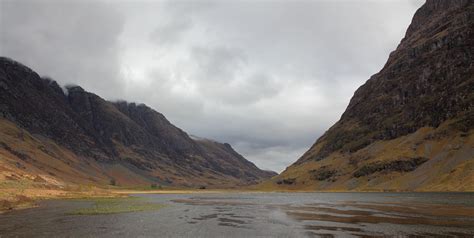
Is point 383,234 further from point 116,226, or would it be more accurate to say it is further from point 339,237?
point 116,226

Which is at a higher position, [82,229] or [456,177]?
[456,177]

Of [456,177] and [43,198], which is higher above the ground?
[456,177]

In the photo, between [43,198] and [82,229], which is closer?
[82,229]

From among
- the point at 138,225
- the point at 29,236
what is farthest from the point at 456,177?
the point at 29,236

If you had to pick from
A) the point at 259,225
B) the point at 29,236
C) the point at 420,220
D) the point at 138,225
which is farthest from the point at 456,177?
the point at 29,236

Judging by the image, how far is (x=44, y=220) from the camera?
55.4 m

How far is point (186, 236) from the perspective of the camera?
43.8 metres

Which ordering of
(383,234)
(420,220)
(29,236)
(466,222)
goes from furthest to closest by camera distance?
1. (420,220)
2. (466,222)
3. (383,234)
4. (29,236)

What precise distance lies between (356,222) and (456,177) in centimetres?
15796

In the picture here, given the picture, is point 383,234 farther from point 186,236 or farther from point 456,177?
point 456,177

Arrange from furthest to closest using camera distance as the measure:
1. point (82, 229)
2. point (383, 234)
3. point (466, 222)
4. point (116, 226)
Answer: point (466, 222)
point (116, 226)
point (82, 229)
point (383, 234)

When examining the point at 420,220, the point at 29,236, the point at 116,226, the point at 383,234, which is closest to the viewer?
the point at 29,236

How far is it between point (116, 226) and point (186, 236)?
12.2m

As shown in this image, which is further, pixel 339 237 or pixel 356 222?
pixel 356 222
